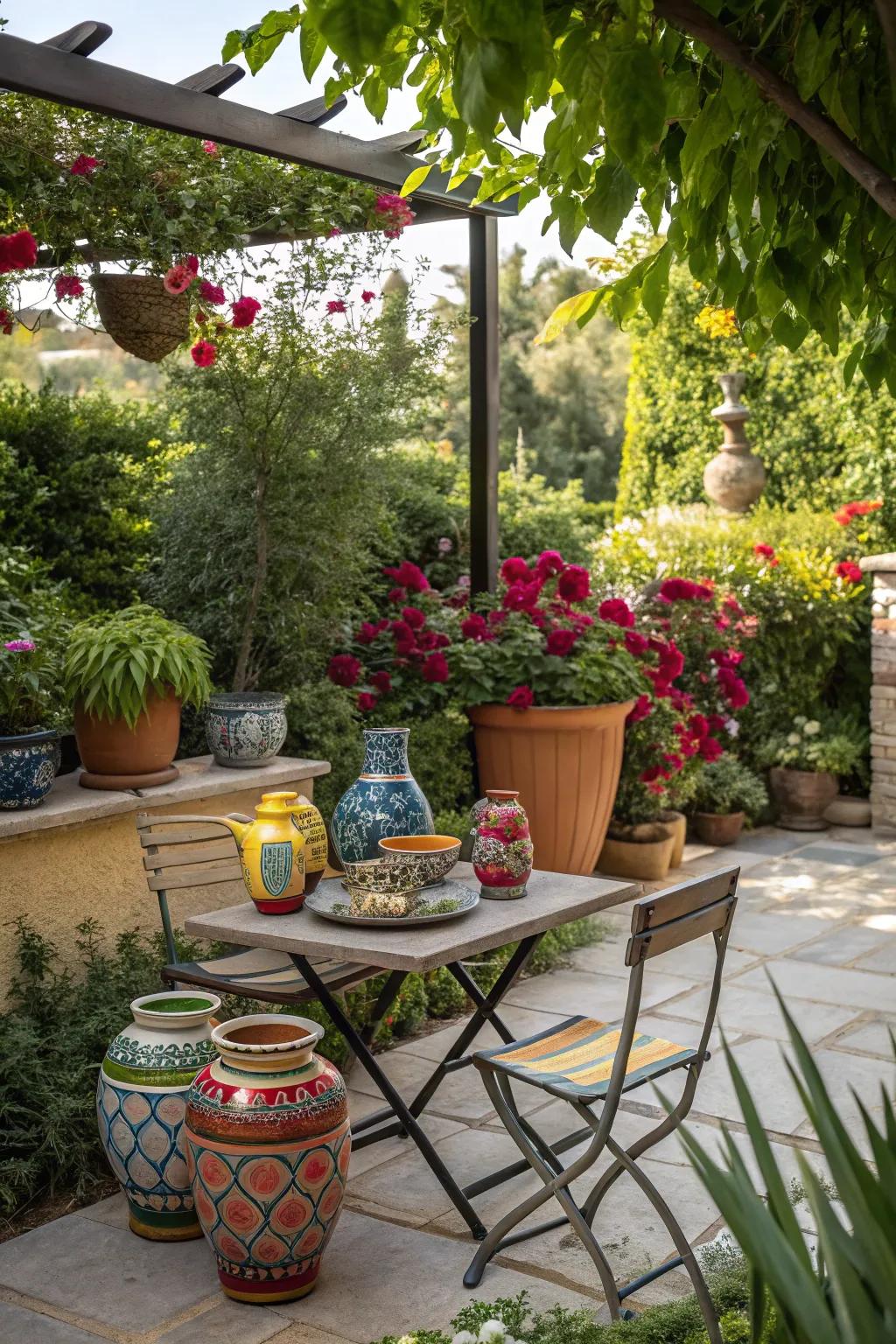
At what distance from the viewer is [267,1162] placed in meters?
2.74

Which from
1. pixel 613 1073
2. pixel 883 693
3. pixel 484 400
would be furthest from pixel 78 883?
pixel 883 693

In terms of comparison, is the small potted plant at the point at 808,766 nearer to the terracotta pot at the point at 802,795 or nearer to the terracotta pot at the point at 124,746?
the terracotta pot at the point at 802,795

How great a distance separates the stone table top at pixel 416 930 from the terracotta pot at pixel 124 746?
3.80 ft

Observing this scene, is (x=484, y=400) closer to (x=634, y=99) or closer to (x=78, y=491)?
(x=78, y=491)

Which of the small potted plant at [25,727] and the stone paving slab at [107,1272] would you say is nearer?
the stone paving slab at [107,1272]

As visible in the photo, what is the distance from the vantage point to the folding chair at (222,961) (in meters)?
3.26

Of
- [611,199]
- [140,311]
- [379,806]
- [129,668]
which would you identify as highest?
[140,311]

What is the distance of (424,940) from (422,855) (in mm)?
256

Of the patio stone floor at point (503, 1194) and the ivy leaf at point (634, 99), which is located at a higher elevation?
the ivy leaf at point (634, 99)

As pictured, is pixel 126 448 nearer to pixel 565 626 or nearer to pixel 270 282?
pixel 270 282

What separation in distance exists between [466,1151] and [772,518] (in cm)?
Result: 604

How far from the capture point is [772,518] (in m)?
8.79

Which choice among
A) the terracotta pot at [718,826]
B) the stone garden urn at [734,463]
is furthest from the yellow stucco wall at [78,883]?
the stone garden urn at [734,463]

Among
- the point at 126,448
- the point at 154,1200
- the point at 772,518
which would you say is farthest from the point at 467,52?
the point at 772,518
